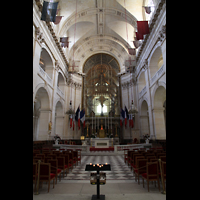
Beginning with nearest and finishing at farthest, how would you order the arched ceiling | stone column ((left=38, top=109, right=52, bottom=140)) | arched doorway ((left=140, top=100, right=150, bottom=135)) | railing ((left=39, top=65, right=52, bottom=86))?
railing ((left=39, top=65, right=52, bottom=86))
stone column ((left=38, top=109, right=52, bottom=140))
the arched ceiling
arched doorway ((left=140, top=100, right=150, bottom=135))

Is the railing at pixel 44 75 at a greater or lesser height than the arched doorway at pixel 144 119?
greater

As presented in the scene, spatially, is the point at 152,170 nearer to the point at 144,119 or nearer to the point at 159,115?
the point at 159,115

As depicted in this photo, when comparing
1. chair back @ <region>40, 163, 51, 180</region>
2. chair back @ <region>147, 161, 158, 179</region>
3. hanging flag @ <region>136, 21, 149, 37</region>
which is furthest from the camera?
hanging flag @ <region>136, 21, 149, 37</region>

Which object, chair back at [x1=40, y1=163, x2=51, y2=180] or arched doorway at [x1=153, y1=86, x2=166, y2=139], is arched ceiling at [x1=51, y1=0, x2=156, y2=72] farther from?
chair back at [x1=40, y1=163, x2=51, y2=180]

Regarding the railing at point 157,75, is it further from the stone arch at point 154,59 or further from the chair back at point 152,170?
the chair back at point 152,170

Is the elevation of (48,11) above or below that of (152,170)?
above

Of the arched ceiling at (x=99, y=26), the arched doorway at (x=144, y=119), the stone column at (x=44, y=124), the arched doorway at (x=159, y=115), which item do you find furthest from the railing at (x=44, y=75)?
the arched doorway at (x=144, y=119)

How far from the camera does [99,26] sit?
22.5 meters

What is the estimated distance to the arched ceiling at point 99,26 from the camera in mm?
17688

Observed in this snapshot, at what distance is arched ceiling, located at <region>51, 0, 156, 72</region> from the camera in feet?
58.0

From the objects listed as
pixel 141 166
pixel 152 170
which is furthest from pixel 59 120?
pixel 152 170

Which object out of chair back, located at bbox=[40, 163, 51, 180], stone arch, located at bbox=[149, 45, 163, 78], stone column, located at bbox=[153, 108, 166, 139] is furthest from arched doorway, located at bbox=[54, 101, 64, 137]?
chair back, located at bbox=[40, 163, 51, 180]

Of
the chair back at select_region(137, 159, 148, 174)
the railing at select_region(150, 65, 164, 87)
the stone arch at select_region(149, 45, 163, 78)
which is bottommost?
the chair back at select_region(137, 159, 148, 174)
